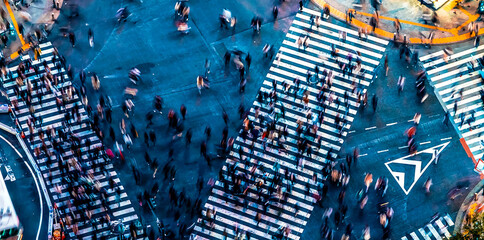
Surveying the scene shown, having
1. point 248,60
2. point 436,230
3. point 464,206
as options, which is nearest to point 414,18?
point 248,60

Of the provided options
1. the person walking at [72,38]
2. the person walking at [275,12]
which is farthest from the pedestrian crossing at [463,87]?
the person walking at [72,38]

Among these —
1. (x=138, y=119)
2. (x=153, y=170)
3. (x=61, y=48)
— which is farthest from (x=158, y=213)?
(x=61, y=48)

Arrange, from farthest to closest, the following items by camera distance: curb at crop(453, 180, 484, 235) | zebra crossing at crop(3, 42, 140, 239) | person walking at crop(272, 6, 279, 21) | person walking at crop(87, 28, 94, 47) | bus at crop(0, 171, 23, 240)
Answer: person walking at crop(272, 6, 279, 21) → person walking at crop(87, 28, 94, 47) → zebra crossing at crop(3, 42, 140, 239) → curb at crop(453, 180, 484, 235) → bus at crop(0, 171, 23, 240)

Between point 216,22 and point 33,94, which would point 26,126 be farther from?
point 216,22

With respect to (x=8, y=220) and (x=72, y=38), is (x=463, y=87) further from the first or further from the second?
(x=8, y=220)

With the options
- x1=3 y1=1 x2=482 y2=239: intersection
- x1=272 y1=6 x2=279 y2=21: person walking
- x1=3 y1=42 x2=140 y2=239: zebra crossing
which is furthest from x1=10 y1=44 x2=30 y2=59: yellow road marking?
x1=272 y1=6 x2=279 y2=21: person walking

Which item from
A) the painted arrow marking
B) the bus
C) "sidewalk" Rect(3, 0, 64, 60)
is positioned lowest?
the painted arrow marking

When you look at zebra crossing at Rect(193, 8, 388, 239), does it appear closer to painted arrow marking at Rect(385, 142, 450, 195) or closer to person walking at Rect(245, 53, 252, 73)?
person walking at Rect(245, 53, 252, 73)

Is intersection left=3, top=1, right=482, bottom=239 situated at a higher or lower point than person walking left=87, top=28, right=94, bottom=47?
lower
